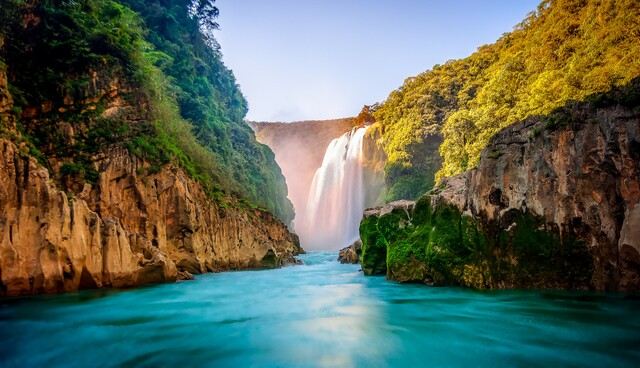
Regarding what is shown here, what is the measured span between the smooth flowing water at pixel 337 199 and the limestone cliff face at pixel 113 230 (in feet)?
78.6

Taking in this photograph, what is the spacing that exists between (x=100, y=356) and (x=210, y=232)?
36.2 feet

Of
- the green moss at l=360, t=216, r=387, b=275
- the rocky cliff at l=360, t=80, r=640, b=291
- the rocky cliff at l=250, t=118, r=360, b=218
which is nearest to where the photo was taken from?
the rocky cliff at l=360, t=80, r=640, b=291

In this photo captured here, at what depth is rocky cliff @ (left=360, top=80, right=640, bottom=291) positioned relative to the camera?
6562mm

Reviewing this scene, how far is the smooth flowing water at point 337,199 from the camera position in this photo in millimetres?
41375

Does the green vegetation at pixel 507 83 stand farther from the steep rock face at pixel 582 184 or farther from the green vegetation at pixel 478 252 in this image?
the green vegetation at pixel 478 252

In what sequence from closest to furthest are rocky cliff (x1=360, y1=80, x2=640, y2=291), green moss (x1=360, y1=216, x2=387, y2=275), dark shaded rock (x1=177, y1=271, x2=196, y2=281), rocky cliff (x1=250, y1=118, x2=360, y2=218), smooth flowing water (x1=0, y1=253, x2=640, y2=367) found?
smooth flowing water (x1=0, y1=253, x2=640, y2=367)
rocky cliff (x1=360, y1=80, x2=640, y2=291)
dark shaded rock (x1=177, y1=271, x2=196, y2=281)
green moss (x1=360, y1=216, x2=387, y2=275)
rocky cliff (x1=250, y1=118, x2=360, y2=218)

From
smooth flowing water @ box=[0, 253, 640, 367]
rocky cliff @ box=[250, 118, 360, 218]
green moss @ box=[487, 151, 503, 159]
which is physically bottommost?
smooth flowing water @ box=[0, 253, 640, 367]

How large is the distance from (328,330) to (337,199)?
37994mm

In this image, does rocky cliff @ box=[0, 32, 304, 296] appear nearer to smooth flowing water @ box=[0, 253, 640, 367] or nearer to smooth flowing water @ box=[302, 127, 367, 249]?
smooth flowing water @ box=[0, 253, 640, 367]

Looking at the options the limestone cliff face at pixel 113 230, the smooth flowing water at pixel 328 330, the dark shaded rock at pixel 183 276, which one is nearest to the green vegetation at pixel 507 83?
the smooth flowing water at pixel 328 330

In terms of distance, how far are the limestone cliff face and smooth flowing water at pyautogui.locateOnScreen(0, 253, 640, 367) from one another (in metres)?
0.72

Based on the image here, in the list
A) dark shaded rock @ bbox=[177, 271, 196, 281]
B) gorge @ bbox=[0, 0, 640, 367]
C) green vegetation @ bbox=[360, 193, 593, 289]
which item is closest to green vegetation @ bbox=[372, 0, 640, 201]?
gorge @ bbox=[0, 0, 640, 367]

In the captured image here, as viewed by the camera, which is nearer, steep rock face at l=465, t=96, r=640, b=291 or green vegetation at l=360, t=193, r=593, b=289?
steep rock face at l=465, t=96, r=640, b=291

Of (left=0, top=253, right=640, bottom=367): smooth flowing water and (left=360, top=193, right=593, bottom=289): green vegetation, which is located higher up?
(left=360, top=193, right=593, bottom=289): green vegetation
